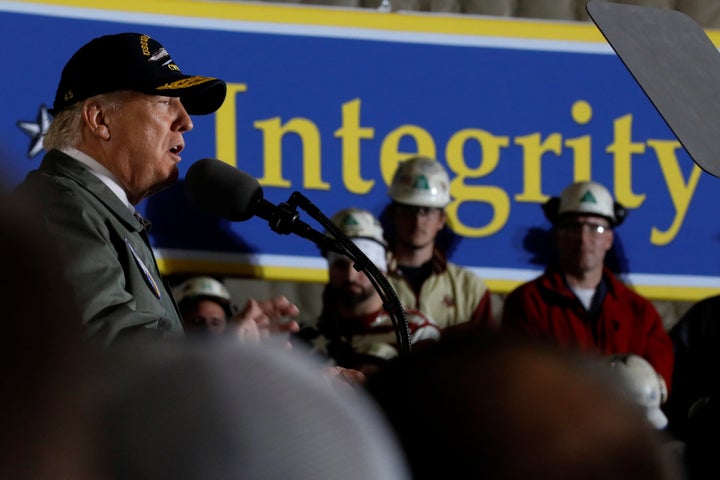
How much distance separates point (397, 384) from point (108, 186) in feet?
5.08

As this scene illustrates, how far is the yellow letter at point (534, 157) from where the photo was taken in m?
5.30

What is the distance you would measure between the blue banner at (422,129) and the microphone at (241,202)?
2.70 m

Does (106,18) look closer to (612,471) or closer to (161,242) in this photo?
(161,242)

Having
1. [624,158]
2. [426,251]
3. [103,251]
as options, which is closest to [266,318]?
[103,251]

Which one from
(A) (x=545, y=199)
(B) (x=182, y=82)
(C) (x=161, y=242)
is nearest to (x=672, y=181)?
(A) (x=545, y=199)

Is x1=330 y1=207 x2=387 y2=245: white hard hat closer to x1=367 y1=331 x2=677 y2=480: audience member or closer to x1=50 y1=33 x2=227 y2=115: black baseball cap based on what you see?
x1=50 y1=33 x2=227 y2=115: black baseball cap

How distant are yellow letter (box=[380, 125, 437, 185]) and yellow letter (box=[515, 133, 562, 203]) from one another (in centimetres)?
32

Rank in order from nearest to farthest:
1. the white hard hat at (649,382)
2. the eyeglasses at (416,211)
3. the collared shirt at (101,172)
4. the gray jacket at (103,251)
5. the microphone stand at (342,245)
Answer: the gray jacket at (103,251), the microphone stand at (342,245), the collared shirt at (101,172), the white hard hat at (649,382), the eyeglasses at (416,211)

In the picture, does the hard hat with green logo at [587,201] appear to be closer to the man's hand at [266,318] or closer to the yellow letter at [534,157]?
the yellow letter at [534,157]

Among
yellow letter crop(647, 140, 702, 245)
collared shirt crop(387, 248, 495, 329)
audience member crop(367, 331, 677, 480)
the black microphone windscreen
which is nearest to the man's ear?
the black microphone windscreen

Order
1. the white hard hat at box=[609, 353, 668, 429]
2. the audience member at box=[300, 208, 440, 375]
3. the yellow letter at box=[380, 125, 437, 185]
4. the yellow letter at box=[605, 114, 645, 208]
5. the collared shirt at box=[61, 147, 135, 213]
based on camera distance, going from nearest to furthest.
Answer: the collared shirt at box=[61, 147, 135, 213]
the audience member at box=[300, 208, 440, 375]
the white hard hat at box=[609, 353, 668, 429]
the yellow letter at box=[380, 125, 437, 185]
the yellow letter at box=[605, 114, 645, 208]

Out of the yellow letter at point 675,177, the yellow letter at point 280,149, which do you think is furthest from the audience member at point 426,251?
the yellow letter at point 675,177

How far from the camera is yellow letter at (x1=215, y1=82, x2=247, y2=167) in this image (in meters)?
5.06

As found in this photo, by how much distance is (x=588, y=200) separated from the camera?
4953 millimetres
